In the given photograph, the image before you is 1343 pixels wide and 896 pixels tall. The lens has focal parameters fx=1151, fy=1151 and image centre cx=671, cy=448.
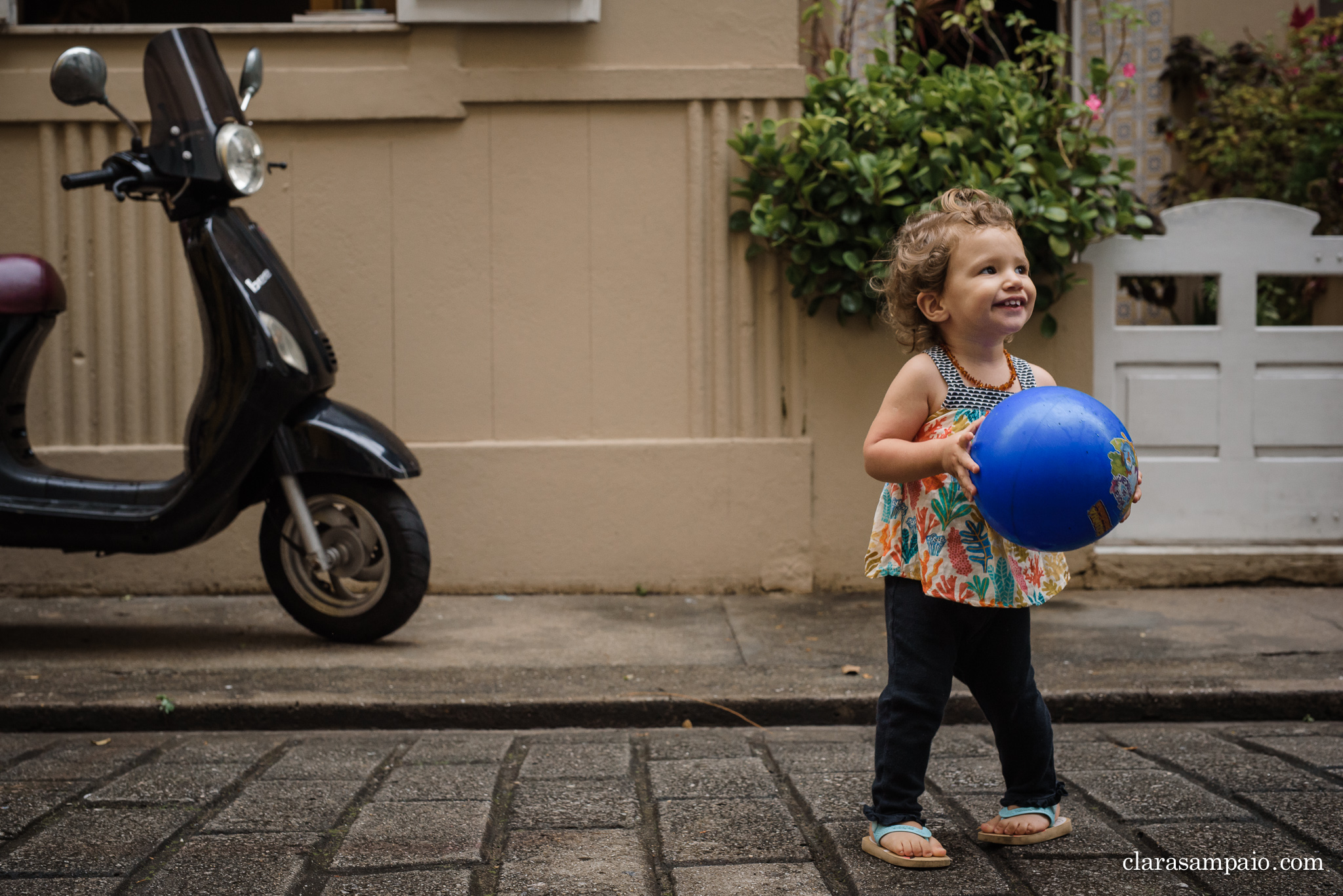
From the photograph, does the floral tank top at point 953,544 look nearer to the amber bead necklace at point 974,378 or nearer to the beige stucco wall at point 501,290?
the amber bead necklace at point 974,378

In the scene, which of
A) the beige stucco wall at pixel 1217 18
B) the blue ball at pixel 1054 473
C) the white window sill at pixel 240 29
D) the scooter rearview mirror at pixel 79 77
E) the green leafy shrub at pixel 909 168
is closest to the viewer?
the blue ball at pixel 1054 473

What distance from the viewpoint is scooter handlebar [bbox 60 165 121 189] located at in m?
4.02

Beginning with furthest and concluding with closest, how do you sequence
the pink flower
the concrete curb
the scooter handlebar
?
the pink flower → the scooter handlebar → the concrete curb

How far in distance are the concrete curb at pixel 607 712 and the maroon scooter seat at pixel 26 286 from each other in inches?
62.7

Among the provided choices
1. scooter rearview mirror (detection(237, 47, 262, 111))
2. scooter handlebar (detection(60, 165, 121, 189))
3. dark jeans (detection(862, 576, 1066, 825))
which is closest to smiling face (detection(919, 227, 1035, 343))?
dark jeans (detection(862, 576, 1066, 825))

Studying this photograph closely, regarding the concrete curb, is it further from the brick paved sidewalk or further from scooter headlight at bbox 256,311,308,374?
scooter headlight at bbox 256,311,308,374

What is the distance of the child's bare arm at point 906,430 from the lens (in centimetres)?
232

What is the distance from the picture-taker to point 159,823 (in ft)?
8.63

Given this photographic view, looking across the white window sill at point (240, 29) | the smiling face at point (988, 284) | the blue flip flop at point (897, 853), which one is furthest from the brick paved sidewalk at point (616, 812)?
the white window sill at point (240, 29)

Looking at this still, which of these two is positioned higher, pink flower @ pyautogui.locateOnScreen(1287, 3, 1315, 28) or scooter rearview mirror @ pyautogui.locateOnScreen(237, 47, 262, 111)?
pink flower @ pyautogui.locateOnScreen(1287, 3, 1315, 28)

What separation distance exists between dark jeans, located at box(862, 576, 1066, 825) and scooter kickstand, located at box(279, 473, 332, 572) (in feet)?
7.71

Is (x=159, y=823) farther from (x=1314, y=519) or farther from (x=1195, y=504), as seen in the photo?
(x=1314, y=519)

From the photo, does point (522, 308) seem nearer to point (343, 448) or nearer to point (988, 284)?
point (343, 448)

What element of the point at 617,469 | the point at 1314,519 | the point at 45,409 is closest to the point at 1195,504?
the point at 1314,519
